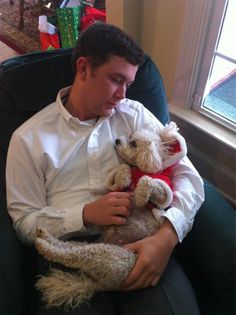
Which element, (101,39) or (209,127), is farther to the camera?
(209,127)

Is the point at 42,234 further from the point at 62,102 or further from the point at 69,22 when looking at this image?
the point at 69,22

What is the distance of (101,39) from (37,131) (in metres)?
0.38

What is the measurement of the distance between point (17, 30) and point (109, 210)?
3235 millimetres

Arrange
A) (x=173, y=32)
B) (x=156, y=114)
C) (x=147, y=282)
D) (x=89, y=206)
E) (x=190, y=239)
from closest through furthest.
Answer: (x=147, y=282), (x=89, y=206), (x=190, y=239), (x=156, y=114), (x=173, y=32)

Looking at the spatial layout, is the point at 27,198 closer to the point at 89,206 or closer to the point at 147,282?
the point at 89,206

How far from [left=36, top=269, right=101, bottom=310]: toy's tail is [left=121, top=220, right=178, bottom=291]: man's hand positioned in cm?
11

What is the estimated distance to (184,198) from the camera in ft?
3.77

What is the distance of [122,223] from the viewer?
1062 mm

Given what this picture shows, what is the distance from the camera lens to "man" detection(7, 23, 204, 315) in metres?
1.02

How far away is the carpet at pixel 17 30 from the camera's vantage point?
341 centimetres

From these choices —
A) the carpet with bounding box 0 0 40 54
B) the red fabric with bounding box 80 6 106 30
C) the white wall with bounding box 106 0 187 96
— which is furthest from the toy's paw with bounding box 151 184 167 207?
the carpet with bounding box 0 0 40 54

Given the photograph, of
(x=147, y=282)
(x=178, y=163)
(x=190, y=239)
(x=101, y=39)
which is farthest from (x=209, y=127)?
(x=147, y=282)

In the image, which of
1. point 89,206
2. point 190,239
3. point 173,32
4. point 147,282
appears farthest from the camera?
point 173,32

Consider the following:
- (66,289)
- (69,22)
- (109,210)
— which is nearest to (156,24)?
(69,22)
